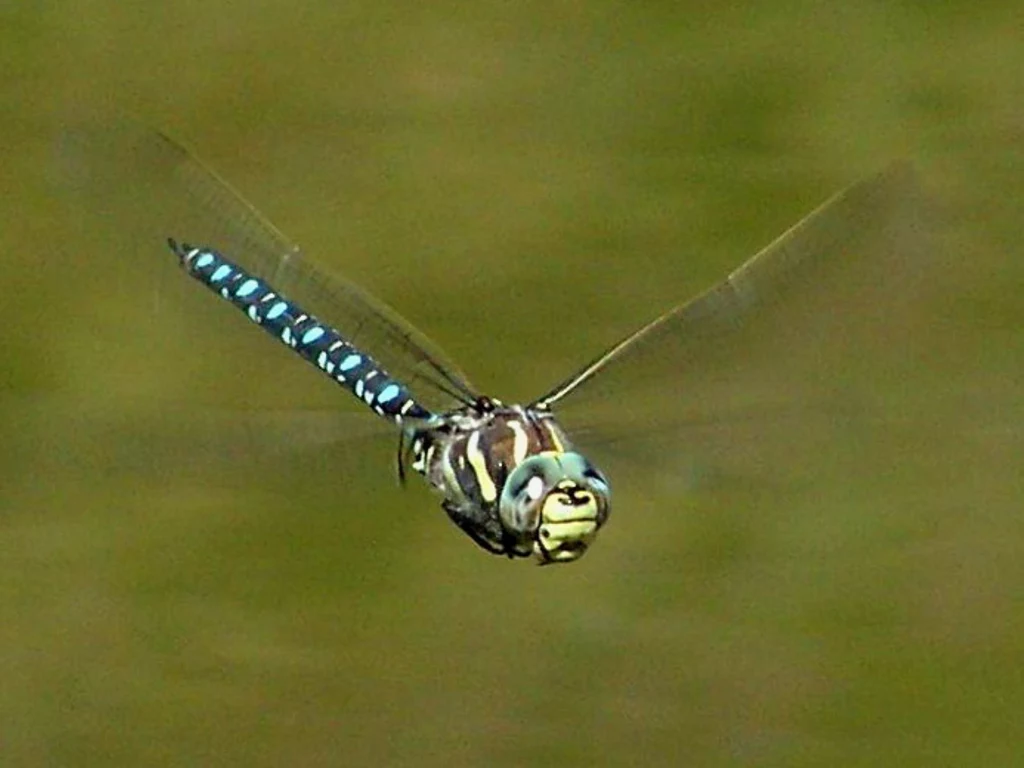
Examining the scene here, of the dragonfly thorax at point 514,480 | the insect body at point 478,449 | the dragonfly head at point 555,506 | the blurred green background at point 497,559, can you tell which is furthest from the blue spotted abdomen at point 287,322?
the blurred green background at point 497,559

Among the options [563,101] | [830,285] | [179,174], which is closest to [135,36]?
[563,101]

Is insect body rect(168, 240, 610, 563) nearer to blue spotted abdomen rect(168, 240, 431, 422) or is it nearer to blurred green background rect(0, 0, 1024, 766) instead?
blue spotted abdomen rect(168, 240, 431, 422)

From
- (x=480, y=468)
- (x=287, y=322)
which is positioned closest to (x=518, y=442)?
(x=480, y=468)

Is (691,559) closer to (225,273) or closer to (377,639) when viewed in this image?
(377,639)

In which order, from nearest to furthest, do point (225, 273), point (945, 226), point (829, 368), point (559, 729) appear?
1. point (225, 273)
2. point (829, 368)
3. point (559, 729)
4. point (945, 226)

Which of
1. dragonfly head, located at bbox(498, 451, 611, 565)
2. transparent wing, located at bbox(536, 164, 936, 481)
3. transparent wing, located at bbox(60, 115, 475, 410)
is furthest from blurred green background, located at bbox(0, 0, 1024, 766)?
dragonfly head, located at bbox(498, 451, 611, 565)

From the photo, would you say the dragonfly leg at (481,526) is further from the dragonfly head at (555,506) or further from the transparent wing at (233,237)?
the transparent wing at (233,237)

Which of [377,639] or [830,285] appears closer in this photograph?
[830,285]

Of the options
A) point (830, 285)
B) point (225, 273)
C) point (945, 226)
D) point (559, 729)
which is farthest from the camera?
point (945, 226)
